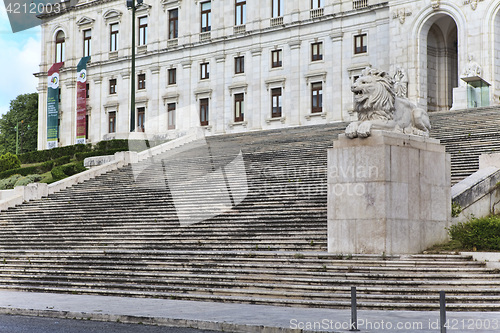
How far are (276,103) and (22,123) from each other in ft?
143

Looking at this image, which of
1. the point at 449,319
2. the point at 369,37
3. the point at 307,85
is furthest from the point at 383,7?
the point at 449,319

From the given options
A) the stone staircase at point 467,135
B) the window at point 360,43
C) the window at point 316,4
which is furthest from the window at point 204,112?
the stone staircase at point 467,135

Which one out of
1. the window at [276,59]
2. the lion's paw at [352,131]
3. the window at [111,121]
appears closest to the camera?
the lion's paw at [352,131]

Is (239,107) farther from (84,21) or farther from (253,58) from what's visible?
(84,21)

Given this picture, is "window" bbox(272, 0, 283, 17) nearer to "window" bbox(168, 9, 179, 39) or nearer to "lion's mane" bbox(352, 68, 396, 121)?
"window" bbox(168, 9, 179, 39)

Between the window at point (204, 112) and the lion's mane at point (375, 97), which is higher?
the window at point (204, 112)

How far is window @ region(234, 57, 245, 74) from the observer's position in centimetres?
5344

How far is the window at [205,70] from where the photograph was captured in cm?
5550

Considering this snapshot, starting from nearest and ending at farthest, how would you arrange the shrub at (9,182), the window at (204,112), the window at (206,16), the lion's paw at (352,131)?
the lion's paw at (352,131) → the shrub at (9,182) → the window at (204,112) → the window at (206,16)

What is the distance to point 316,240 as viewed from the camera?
17750 millimetres

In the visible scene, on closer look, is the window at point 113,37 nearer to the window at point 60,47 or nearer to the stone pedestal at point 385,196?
the window at point 60,47

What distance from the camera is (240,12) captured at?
54.2 m

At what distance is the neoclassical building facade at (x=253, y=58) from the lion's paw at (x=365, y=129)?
25076mm

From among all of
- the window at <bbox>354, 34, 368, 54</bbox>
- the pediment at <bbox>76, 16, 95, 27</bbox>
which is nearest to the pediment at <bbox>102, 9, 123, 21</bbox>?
the pediment at <bbox>76, 16, 95, 27</bbox>
